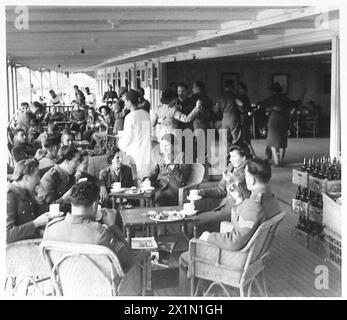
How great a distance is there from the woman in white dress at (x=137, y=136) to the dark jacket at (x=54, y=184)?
160 cm

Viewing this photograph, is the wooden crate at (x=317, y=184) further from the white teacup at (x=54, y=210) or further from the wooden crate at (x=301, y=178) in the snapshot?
the white teacup at (x=54, y=210)

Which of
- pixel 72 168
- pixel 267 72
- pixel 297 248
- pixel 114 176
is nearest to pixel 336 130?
pixel 297 248

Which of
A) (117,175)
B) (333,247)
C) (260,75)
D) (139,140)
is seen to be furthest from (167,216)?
(260,75)

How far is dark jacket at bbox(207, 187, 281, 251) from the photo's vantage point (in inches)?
144

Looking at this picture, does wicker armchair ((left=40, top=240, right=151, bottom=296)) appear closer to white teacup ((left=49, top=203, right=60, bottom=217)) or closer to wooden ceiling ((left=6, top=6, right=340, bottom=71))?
white teacup ((left=49, top=203, right=60, bottom=217))

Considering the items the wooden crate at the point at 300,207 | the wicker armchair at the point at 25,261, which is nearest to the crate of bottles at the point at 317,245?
the wooden crate at the point at 300,207

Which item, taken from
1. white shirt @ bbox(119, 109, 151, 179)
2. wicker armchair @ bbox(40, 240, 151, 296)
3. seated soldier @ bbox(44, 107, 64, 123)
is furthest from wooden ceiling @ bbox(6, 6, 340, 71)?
wicker armchair @ bbox(40, 240, 151, 296)

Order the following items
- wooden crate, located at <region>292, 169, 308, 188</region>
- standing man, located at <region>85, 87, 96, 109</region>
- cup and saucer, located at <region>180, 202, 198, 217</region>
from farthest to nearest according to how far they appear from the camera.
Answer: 1. standing man, located at <region>85, 87, 96, 109</region>
2. wooden crate, located at <region>292, 169, 308, 188</region>
3. cup and saucer, located at <region>180, 202, 198, 217</region>

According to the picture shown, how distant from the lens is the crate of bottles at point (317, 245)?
5168 millimetres

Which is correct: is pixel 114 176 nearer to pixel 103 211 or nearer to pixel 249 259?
pixel 103 211

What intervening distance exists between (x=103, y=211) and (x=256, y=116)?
10.6 m

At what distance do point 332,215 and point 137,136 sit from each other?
2423 mm

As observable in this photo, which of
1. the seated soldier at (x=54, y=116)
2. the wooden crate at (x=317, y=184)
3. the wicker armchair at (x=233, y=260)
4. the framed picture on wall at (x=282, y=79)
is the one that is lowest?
the wicker armchair at (x=233, y=260)

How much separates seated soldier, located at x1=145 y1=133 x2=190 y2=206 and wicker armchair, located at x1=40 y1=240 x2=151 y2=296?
2086mm
